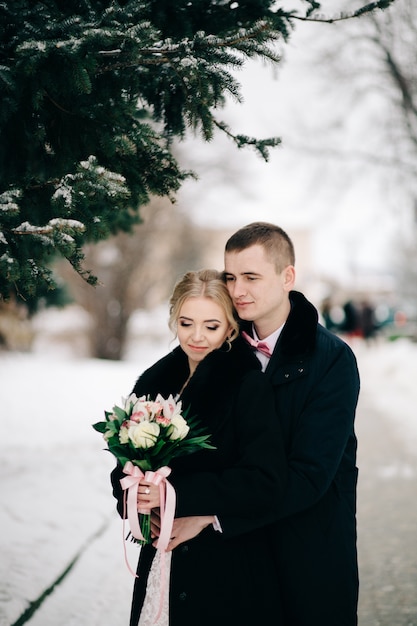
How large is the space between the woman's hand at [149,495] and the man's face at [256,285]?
33.7 inches

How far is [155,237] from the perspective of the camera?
1875 centimetres

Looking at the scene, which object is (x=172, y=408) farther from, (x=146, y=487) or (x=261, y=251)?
(x=261, y=251)

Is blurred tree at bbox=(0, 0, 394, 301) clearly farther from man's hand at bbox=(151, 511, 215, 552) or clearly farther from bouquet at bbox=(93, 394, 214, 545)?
man's hand at bbox=(151, 511, 215, 552)

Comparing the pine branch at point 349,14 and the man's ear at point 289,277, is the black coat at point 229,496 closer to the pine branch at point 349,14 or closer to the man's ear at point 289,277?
the man's ear at point 289,277

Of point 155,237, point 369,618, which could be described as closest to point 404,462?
point 369,618

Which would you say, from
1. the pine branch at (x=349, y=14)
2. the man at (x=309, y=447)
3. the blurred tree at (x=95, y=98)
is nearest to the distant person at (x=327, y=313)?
the blurred tree at (x=95, y=98)

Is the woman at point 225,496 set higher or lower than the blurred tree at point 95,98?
lower

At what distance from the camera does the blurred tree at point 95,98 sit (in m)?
2.66

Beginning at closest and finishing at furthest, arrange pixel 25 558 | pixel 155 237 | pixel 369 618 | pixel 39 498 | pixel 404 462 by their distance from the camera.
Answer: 1. pixel 369 618
2. pixel 25 558
3. pixel 39 498
4. pixel 404 462
5. pixel 155 237

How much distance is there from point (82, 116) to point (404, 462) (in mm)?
6275

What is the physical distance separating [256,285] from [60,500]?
4.10 meters

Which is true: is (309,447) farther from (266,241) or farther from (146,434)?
(266,241)

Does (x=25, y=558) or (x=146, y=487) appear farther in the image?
(x=25, y=558)

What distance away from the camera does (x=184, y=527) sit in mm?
2326
